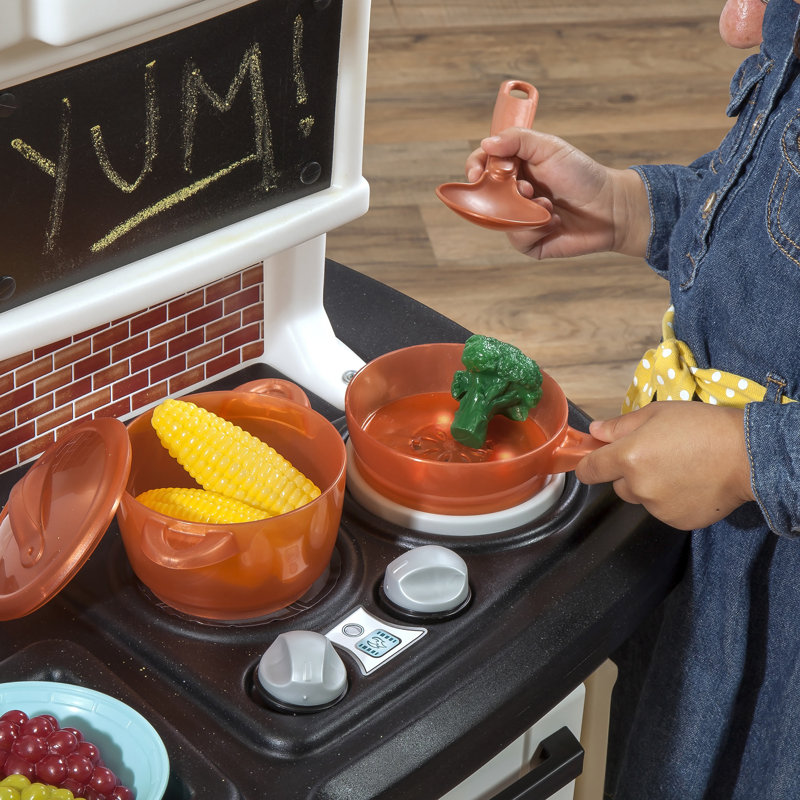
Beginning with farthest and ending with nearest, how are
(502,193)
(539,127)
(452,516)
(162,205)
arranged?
1. (539,127)
2. (502,193)
3. (452,516)
4. (162,205)

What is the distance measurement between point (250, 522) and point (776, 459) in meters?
0.32

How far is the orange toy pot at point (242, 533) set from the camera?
714 mm

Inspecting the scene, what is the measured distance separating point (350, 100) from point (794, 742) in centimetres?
55

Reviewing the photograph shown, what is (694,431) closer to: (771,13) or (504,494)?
(504,494)

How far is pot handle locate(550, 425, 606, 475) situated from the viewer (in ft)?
2.77

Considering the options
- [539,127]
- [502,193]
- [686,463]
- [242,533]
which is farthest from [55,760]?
[539,127]

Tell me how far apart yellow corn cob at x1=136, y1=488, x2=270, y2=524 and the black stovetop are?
2.7 inches

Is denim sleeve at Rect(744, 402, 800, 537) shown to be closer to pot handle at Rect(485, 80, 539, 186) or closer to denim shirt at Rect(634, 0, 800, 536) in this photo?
denim shirt at Rect(634, 0, 800, 536)

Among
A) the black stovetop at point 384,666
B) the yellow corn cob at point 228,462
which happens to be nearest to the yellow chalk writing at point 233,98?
the yellow corn cob at point 228,462

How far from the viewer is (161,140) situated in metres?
0.71

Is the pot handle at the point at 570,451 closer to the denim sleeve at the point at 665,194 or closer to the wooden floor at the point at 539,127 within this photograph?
the denim sleeve at the point at 665,194

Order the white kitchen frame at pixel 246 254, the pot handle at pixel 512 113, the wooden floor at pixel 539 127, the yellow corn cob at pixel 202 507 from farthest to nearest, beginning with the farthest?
the wooden floor at pixel 539 127 → the pot handle at pixel 512 113 → the yellow corn cob at pixel 202 507 → the white kitchen frame at pixel 246 254

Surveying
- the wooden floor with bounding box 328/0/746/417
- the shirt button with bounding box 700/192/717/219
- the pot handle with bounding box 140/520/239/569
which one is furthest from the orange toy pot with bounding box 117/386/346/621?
the wooden floor with bounding box 328/0/746/417

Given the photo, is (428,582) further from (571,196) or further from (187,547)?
(571,196)
